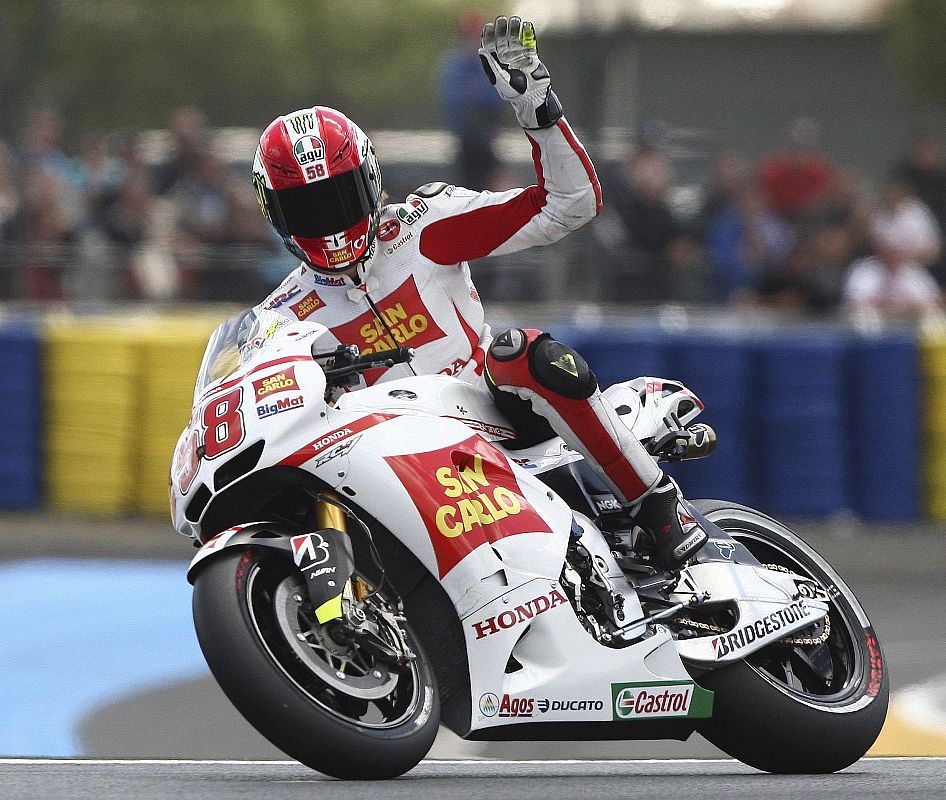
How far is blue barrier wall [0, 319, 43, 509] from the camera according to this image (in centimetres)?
934

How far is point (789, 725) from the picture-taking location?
15.4ft

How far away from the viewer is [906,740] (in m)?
6.03

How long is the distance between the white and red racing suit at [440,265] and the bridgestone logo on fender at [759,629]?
101cm

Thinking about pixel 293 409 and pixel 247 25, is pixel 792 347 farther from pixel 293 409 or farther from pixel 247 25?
pixel 247 25

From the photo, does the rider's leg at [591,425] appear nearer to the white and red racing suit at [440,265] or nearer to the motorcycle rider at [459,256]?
the motorcycle rider at [459,256]

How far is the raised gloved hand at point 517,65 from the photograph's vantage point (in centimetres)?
496

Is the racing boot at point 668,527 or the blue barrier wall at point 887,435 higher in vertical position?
the racing boot at point 668,527

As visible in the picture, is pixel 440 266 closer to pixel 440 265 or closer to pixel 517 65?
pixel 440 265

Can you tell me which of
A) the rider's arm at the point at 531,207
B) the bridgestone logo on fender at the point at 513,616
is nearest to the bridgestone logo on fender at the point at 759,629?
the bridgestone logo on fender at the point at 513,616

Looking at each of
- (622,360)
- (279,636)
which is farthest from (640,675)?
(622,360)

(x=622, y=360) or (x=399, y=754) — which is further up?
(x=399, y=754)

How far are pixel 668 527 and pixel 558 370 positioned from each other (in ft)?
1.90

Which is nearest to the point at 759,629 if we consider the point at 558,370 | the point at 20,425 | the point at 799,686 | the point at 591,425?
the point at 799,686

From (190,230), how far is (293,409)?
708cm
